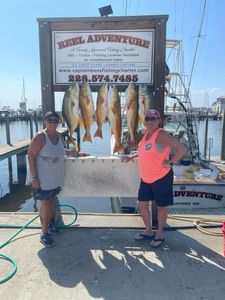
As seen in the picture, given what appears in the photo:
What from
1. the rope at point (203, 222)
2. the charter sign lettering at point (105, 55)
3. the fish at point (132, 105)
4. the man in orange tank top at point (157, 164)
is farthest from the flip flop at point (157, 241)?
the charter sign lettering at point (105, 55)

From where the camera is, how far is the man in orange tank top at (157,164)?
326 centimetres

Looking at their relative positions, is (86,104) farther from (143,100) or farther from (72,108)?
(143,100)

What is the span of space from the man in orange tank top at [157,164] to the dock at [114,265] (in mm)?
367

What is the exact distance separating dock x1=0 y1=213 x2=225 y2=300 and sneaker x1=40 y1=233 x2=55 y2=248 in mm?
66

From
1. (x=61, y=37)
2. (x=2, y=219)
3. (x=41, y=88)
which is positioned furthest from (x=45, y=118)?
(x=2, y=219)

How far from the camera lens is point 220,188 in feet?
24.8

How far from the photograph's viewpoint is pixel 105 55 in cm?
396

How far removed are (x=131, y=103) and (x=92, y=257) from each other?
1844 millimetres

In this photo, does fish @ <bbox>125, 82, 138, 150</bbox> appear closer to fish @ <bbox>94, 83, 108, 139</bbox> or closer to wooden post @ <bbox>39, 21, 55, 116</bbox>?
fish @ <bbox>94, 83, 108, 139</bbox>

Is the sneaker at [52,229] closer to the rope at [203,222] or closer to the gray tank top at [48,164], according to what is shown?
the gray tank top at [48,164]

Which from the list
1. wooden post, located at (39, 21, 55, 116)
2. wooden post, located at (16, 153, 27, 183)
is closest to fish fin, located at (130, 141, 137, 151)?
wooden post, located at (39, 21, 55, 116)

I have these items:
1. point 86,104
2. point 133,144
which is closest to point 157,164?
point 133,144

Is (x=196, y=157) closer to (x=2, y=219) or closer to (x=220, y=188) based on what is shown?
(x=220, y=188)

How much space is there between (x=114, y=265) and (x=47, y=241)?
2.92ft
